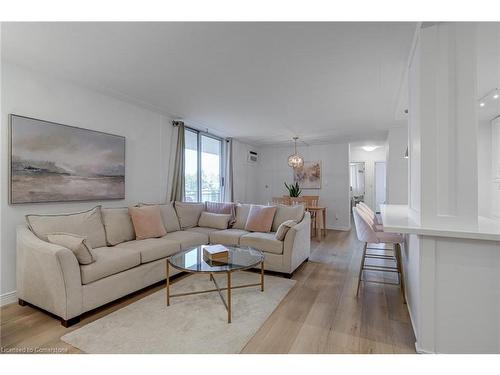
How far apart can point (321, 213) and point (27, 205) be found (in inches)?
204

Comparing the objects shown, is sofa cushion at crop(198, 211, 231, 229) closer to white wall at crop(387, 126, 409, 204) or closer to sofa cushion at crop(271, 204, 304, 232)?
sofa cushion at crop(271, 204, 304, 232)

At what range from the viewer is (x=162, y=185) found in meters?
4.10

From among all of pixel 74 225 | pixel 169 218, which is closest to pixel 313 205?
pixel 169 218

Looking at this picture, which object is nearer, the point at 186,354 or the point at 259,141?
the point at 186,354

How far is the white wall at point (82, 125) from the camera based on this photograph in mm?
2371

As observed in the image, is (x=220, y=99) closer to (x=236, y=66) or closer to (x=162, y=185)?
(x=236, y=66)

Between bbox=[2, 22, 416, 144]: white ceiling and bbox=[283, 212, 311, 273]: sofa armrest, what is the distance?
177cm

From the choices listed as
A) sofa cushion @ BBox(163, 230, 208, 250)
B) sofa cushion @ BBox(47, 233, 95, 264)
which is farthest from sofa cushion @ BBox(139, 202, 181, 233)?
sofa cushion @ BBox(47, 233, 95, 264)

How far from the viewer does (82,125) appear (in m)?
2.97

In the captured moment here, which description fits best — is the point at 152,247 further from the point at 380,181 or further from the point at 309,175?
the point at 380,181

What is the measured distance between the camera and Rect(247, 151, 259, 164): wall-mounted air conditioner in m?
7.00
